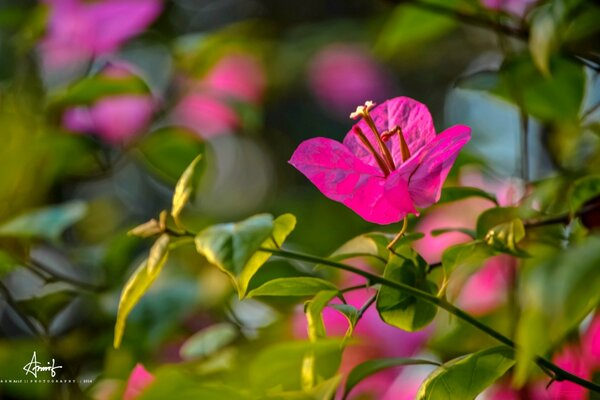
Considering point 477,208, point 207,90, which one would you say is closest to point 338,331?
point 477,208

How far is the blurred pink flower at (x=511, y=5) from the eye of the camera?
637 mm

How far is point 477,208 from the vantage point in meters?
0.78

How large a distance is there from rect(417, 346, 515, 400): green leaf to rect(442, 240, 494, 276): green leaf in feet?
0.14

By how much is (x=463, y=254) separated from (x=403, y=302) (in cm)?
4

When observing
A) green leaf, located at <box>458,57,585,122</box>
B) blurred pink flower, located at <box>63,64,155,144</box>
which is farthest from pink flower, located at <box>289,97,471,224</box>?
blurred pink flower, located at <box>63,64,155,144</box>

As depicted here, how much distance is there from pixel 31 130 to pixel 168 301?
20 centimetres

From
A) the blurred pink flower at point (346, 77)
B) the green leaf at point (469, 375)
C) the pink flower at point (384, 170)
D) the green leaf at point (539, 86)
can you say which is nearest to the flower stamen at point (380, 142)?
the pink flower at point (384, 170)

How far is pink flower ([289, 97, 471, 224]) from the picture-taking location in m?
0.42

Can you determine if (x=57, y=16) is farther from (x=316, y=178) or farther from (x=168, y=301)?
(x=316, y=178)

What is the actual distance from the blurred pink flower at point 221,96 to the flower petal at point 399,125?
0.36 m

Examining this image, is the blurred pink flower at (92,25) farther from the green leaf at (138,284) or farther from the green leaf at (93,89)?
the green leaf at (138,284)

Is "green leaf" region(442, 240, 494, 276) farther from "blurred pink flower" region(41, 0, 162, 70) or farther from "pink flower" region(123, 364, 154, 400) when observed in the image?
"blurred pink flower" region(41, 0, 162, 70)

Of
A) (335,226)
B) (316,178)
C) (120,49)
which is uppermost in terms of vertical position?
(316,178)

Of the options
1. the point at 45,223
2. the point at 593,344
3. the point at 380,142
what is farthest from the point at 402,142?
the point at 45,223
